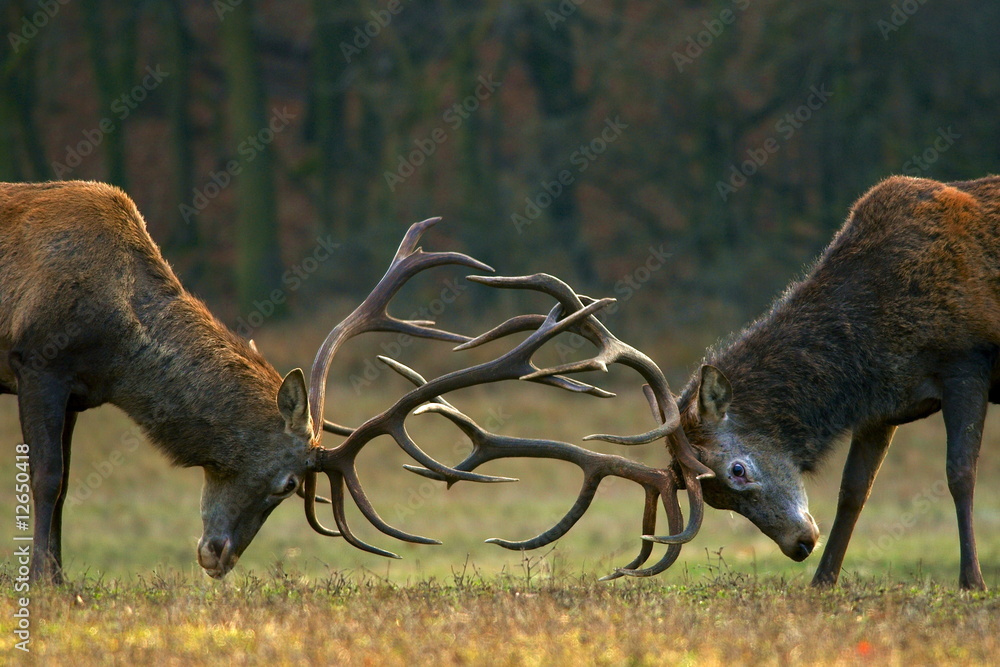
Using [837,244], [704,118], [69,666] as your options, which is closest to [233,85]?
[704,118]

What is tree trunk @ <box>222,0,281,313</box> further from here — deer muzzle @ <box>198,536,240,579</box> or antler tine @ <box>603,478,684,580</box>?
antler tine @ <box>603,478,684,580</box>

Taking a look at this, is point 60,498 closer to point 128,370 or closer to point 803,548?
point 128,370

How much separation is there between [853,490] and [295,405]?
148 inches

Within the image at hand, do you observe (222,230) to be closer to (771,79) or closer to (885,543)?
(771,79)

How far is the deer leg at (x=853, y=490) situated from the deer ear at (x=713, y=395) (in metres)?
1.13

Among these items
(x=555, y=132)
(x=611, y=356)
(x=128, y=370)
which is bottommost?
(x=128, y=370)

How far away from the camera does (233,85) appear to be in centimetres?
2359

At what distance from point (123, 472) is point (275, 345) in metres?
5.48

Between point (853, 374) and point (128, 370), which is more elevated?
point (853, 374)

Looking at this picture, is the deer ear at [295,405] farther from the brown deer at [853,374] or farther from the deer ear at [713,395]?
the deer ear at [713,395]

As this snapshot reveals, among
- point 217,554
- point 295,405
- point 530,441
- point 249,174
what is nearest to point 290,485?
point 295,405

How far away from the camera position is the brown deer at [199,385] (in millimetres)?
7426

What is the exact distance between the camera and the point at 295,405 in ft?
24.7

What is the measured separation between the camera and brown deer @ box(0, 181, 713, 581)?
7.43 m
